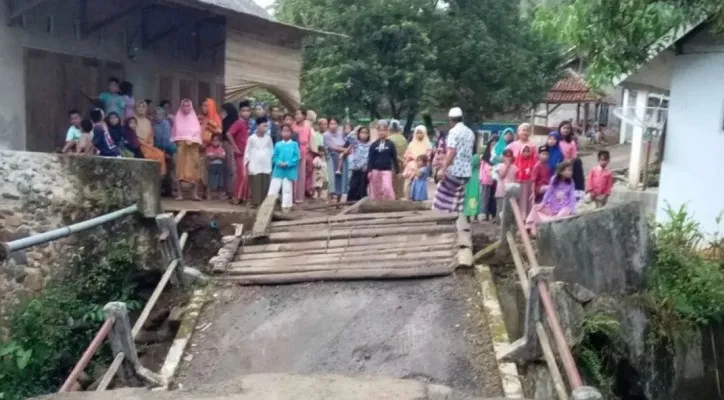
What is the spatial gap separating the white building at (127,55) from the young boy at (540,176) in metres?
4.97

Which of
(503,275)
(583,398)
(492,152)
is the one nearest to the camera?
(583,398)

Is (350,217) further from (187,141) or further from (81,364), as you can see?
(81,364)

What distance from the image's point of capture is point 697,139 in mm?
11156

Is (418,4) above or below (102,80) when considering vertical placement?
above

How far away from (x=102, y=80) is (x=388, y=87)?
36.2 feet

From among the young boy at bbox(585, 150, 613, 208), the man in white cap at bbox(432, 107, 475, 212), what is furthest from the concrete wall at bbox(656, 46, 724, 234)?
the man in white cap at bbox(432, 107, 475, 212)

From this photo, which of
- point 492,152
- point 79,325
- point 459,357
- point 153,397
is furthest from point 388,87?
point 153,397

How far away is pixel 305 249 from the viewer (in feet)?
29.2

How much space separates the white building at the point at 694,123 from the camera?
10.9m

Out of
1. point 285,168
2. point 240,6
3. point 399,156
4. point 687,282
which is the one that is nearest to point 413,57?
point 399,156

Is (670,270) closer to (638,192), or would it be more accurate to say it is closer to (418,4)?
(638,192)

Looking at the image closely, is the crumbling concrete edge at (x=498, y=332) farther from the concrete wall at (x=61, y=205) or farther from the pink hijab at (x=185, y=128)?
the pink hijab at (x=185, y=128)

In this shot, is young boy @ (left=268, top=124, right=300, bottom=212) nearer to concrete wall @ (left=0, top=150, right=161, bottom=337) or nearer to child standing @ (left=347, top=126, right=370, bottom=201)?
child standing @ (left=347, top=126, right=370, bottom=201)

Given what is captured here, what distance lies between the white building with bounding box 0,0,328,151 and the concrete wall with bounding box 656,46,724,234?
6.25m
